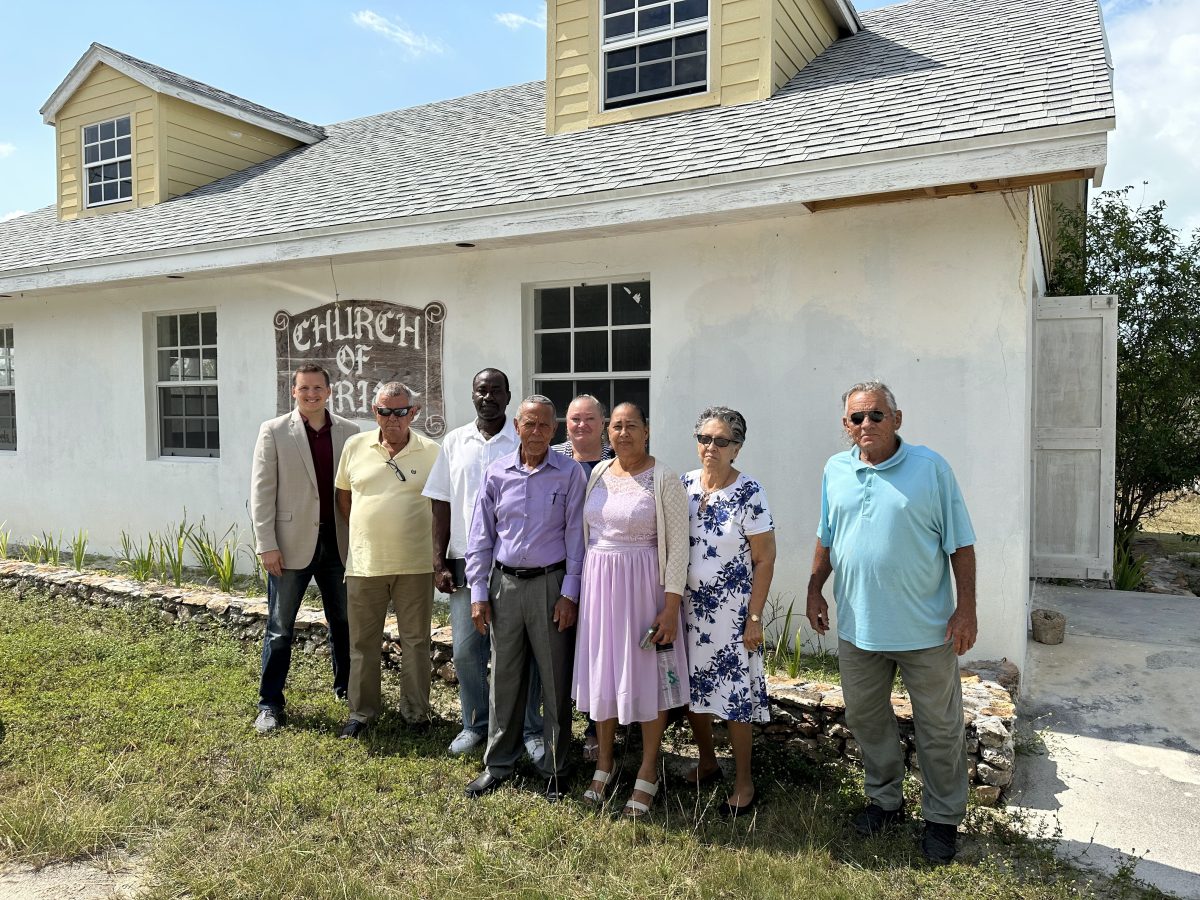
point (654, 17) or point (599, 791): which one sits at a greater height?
point (654, 17)

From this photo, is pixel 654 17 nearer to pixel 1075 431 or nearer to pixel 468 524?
pixel 1075 431

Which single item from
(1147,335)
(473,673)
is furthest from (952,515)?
(1147,335)

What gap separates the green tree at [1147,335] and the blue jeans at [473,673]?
23.8 ft

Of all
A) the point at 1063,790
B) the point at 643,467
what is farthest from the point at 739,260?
the point at 1063,790

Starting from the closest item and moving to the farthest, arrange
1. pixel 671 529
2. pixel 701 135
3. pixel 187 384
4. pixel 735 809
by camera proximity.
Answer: pixel 671 529 < pixel 735 809 < pixel 701 135 < pixel 187 384

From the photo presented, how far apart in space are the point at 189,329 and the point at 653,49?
5319mm

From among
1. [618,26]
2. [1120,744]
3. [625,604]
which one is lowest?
[1120,744]

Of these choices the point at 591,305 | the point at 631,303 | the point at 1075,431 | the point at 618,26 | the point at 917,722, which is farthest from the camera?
the point at 618,26

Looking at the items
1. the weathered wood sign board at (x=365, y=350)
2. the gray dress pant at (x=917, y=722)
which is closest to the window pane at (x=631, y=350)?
the weathered wood sign board at (x=365, y=350)

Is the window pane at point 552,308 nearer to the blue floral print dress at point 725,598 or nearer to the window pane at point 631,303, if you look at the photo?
the window pane at point 631,303

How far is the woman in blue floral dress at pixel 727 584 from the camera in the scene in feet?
11.3

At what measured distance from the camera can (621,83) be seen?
24.3ft

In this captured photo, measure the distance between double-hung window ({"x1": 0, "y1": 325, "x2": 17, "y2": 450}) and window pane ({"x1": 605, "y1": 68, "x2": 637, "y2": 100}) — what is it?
7.80 metres

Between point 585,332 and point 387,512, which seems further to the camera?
point 585,332
